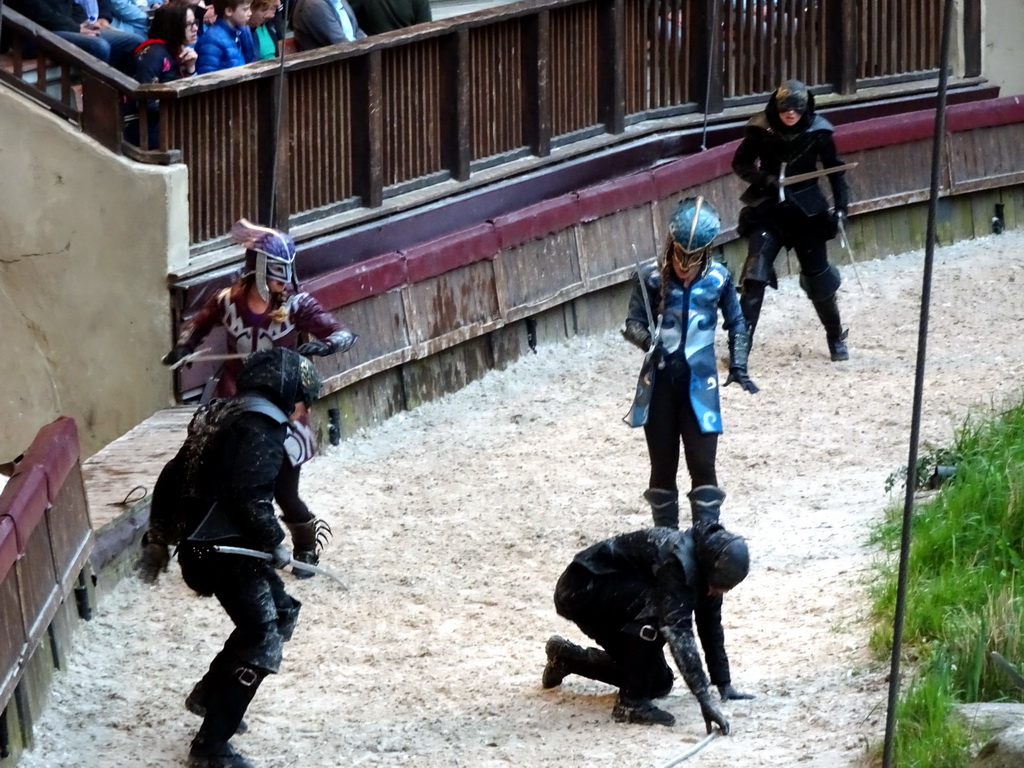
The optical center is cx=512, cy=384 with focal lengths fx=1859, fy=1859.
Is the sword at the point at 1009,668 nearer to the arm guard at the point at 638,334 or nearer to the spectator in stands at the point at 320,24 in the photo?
the arm guard at the point at 638,334

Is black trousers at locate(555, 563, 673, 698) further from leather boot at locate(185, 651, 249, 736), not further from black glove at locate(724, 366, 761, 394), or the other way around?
black glove at locate(724, 366, 761, 394)

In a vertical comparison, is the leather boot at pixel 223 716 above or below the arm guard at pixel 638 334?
below

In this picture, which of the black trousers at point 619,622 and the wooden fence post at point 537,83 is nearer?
the black trousers at point 619,622

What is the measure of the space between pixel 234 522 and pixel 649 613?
4.85ft

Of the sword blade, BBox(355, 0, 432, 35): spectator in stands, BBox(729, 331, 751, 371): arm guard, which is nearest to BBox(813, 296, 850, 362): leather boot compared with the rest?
the sword blade

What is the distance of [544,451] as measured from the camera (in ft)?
34.1

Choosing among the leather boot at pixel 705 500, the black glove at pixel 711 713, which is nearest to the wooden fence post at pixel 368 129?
the leather boot at pixel 705 500

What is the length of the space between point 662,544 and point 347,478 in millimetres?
3703

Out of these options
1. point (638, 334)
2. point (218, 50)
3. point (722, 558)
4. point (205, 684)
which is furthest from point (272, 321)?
point (218, 50)

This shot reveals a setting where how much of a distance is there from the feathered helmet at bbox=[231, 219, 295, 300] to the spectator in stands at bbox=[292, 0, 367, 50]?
3517 mm

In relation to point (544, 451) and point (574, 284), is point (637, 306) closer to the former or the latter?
point (544, 451)

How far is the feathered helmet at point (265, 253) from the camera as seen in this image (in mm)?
8008

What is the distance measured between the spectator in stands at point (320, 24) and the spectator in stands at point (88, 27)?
1012 millimetres

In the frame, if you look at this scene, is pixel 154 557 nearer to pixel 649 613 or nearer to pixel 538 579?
pixel 649 613
